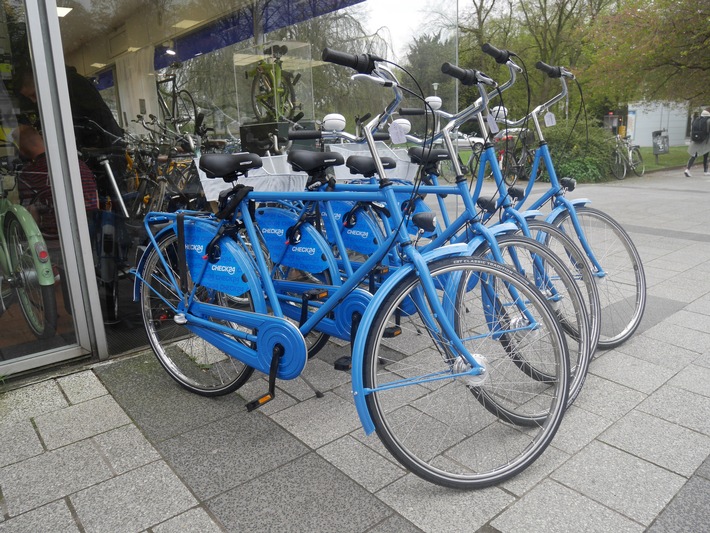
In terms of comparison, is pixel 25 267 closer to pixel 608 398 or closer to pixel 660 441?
→ pixel 608 398

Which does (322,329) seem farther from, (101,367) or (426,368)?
(101,367)

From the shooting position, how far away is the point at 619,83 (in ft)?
42.0

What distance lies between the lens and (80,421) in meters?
2.70

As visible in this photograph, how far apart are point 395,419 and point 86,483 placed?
1309 millimetres

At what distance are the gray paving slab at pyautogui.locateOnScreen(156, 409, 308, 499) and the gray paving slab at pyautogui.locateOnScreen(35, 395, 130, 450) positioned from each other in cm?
37

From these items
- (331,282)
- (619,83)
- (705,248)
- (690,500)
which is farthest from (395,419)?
(619,83)

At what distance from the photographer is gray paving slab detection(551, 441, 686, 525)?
2.01 m

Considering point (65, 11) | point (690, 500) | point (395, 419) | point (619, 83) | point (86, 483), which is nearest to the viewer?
point (690, 500)

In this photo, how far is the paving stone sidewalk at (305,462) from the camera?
6.52 ft

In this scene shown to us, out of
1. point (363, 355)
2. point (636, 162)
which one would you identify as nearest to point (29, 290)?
point (363, 355)

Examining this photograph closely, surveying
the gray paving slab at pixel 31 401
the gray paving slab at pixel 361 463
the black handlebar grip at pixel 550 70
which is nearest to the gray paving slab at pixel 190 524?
the gray paving slab at pixel 361 463

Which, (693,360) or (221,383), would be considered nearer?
(221,383)

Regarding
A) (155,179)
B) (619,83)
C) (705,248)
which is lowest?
(705,248)

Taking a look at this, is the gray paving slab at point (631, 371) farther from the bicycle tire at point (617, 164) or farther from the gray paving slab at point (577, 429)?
the bicycle tire at point (617, 164)
